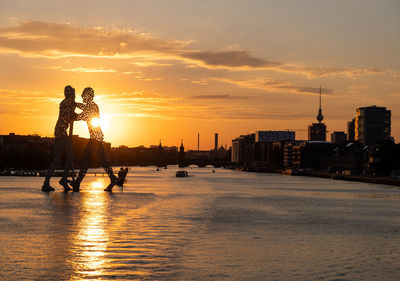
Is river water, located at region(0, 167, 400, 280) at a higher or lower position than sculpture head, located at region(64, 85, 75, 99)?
lower

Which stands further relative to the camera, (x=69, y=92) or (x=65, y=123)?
(x=65, y=123)

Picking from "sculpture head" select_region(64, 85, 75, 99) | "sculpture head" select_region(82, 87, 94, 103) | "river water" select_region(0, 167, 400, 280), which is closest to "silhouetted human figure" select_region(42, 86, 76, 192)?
"sculpture head" select_region(64, 85, 75, 99)

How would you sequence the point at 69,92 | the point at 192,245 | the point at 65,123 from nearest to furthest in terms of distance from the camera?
the point at 192,245
the point at 69,92
the point at 65,123

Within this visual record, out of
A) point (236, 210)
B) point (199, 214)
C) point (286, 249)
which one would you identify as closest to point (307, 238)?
point (286, 249)

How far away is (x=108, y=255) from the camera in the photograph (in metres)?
29.9

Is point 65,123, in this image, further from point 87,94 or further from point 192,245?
point 192,245

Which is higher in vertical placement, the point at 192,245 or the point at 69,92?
the point at 69,92

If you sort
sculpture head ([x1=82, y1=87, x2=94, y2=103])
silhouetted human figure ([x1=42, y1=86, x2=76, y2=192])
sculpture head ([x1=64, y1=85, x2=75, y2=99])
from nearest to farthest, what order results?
sculpture head ([x1=64, y1=85, x2=75, y2=99]) < silhouetted human figure ([x1=42, y1=86, x2=76, y2=192]) < sculpture head ([x1=82, y1=87, x2=94, y2=103])

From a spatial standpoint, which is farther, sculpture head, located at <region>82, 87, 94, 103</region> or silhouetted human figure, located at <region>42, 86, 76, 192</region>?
sculpture head, located at <region>82, 87, 94, 103</region>

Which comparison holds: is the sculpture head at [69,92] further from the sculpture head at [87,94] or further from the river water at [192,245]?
the river water at [192,245]

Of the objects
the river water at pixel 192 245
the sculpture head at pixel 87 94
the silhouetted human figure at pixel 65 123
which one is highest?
the sculpture head at pixel 87 94

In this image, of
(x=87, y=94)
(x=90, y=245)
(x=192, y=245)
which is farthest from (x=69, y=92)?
(x=192, y=245)

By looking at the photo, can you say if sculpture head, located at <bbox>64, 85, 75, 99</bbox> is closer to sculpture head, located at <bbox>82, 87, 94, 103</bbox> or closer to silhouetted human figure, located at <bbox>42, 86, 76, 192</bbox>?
silhouetted human figure, located at <bbox>42, 86, 76, 192</bbox>

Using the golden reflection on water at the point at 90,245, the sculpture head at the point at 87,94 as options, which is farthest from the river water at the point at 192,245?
the sculpture head at the point at 87,94
